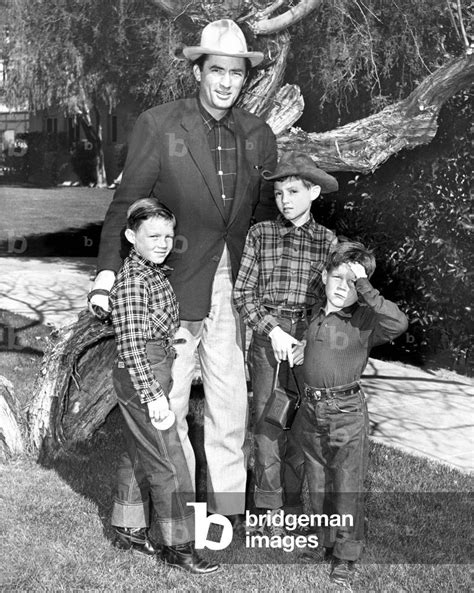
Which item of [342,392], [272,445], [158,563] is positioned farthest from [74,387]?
[342,392]

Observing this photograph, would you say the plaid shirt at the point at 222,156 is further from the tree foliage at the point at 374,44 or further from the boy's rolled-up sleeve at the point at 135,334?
the tree foliage at the point at 374,44

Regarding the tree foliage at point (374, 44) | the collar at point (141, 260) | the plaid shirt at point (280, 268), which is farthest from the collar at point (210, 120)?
the tree foliage at point (374, 44)

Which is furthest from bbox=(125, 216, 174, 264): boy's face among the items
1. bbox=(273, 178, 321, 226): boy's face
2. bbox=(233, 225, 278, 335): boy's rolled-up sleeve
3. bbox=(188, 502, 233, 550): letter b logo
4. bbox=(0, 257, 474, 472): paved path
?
bbox=(0, 257, 474, 472): paved path

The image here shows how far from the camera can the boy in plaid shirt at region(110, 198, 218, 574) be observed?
376 cm

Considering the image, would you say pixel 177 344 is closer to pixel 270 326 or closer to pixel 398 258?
pixel 270 326

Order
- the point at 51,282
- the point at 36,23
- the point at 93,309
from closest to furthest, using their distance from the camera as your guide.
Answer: the point at 93,309 < the point at 36,23 < the point at 51,282

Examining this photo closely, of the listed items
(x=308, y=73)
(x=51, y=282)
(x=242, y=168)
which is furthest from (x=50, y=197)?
(x=242, y=168)

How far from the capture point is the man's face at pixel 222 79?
395 cm

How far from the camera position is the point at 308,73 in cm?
800

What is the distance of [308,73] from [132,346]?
4.88 m

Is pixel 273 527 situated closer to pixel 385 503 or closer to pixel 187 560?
pixel 187 560

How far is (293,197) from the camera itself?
13.1 feet

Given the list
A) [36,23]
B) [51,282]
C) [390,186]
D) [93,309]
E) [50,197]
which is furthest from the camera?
[50,197]

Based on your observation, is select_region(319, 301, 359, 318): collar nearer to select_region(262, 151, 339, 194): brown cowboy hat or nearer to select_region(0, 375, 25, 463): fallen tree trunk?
select_region(262, 151, 339, 194): brown cowboy hat
